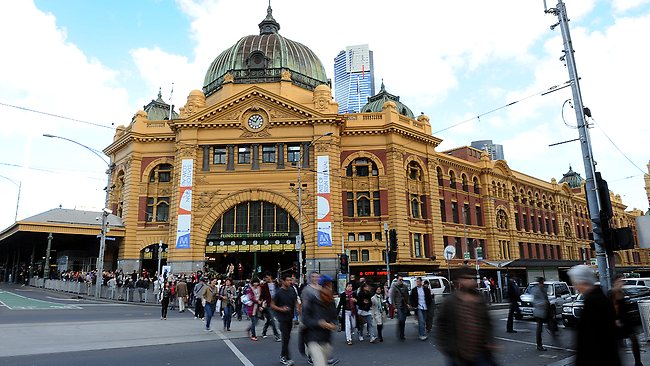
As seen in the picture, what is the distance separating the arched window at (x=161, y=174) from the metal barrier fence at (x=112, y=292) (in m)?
11.8

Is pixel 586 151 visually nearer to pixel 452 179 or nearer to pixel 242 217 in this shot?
pixel 242 217

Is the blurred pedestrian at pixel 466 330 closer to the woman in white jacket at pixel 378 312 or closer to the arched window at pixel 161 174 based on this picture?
the woman in white jacket at pixel 378 312

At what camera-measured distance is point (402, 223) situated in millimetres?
41406

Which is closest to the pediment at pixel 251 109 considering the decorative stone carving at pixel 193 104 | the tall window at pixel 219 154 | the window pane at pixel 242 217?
the decorative stone carving at pixel 193 104

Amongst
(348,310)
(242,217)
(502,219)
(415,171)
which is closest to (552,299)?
(348,310)

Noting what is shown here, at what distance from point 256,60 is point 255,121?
9.33 m

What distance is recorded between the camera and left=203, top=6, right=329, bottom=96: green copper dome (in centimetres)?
4781

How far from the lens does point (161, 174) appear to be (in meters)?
44.6

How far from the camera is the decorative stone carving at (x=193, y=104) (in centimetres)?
4266

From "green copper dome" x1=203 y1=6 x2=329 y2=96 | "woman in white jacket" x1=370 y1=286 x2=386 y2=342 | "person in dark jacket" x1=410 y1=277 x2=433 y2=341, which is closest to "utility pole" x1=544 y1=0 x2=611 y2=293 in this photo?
"person in dark jacket" x1=410 y1=277 x2=433 y2=341

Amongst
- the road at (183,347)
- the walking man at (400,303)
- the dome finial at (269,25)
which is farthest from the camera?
the dome finial at (269,25)

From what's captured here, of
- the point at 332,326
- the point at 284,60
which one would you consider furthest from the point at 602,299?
the point at 284,60

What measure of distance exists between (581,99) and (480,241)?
4062 centimetres

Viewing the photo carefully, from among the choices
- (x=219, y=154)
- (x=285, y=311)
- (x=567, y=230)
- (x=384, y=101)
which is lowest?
(x=285, y=311)
